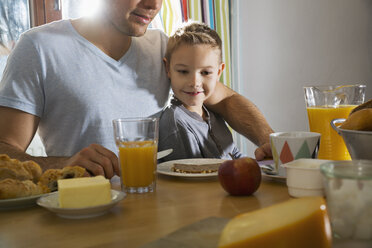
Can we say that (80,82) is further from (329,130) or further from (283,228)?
(283,228)

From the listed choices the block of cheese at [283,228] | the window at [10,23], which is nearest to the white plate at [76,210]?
the block of cheese at [283,228]

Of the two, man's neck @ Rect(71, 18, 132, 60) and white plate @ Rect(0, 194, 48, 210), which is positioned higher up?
man's neck @ Rect(71, 18, 132, 60)

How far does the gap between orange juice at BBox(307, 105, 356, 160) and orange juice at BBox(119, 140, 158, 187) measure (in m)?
0.53

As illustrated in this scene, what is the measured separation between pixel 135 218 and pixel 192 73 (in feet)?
3.86

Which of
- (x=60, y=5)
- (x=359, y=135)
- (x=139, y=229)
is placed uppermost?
(x=60, y=5)

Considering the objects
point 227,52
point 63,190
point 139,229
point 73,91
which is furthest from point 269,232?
point 227,52

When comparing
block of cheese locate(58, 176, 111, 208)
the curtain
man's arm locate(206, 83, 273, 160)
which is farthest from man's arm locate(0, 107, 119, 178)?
the curtain

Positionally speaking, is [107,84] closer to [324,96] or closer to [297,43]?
[324,96]

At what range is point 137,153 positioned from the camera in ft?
3.26

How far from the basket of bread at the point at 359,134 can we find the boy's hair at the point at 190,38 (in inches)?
42.2

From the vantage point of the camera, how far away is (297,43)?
3.88 metres

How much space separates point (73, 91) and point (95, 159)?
61cm

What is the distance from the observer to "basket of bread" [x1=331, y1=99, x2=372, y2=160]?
855 millimetres

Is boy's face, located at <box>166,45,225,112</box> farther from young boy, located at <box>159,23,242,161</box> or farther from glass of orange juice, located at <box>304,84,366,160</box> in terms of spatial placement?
glass of orange juice, located at <box>304,84,366,160</box>
